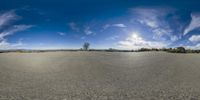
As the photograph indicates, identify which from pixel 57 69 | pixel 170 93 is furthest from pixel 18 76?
pixel 170 93

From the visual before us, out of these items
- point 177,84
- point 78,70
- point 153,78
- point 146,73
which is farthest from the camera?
point 78,70

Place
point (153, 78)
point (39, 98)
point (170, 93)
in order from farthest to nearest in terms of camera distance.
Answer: point (153, 78) < point (170, 93) < point (39, 98)

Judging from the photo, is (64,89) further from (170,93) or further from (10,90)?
(170,93)

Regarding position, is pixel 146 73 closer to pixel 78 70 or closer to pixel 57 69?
pixel 78 70

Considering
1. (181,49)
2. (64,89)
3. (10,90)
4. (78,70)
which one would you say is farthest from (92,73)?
(181,49)

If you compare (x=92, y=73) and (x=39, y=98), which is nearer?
(x=39, y=98)

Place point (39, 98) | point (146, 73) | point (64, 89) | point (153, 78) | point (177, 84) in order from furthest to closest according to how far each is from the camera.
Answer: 1. point (146, 73)
2. point (153, 78)
3. point (177, 84)
4. point (64, 89)
5. point (39, 98)

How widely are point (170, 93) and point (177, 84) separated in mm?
1656

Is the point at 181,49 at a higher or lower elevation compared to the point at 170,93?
higher

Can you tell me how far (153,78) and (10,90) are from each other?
17.8 feet

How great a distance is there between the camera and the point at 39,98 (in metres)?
6.42

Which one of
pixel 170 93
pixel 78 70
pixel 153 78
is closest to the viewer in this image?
pixel 170 93

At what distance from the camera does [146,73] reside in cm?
1095

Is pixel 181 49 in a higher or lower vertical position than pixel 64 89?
higher
